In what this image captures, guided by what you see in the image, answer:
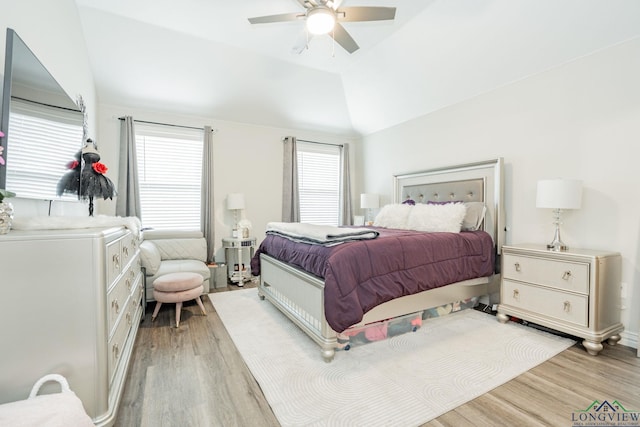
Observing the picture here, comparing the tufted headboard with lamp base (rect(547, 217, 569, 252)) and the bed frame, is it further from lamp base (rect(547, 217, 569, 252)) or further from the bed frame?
lamp base (rect(547, 217, 569, 252))

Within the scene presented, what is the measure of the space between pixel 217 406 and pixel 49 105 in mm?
2198

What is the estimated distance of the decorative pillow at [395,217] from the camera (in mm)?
3936

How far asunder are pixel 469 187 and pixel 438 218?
76cm

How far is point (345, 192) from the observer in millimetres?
5965

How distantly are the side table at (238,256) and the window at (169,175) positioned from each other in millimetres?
669

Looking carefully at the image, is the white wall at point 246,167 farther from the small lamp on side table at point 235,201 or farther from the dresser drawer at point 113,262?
the dresser drawer at point 113,262

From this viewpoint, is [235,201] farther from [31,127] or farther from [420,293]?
[420,293]

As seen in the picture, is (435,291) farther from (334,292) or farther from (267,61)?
(267,61)

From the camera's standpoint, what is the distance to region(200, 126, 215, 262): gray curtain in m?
4.66

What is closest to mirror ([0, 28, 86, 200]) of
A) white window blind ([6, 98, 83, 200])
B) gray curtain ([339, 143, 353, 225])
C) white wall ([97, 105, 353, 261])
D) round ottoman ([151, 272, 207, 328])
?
white window blind ([6, 98, 83, 200])

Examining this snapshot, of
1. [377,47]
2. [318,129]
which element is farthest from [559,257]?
[318,129]

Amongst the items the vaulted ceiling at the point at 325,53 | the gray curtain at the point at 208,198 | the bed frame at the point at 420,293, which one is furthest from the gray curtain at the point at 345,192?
the gray curtain at the point at 208,198

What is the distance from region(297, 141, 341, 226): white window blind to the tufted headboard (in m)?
1.66

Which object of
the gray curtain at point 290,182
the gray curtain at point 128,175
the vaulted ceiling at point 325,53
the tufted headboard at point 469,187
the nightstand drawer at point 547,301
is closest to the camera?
the nightstand drawer at point 547,301
